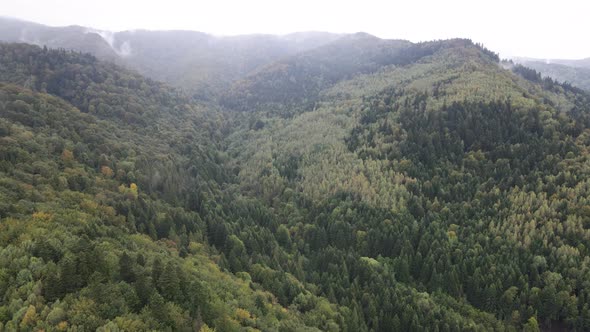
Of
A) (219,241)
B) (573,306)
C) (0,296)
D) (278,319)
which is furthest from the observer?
(219,241)

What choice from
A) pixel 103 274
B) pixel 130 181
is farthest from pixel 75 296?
pixel 130 181

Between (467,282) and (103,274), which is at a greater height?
(103,274)

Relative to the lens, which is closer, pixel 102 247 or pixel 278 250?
pixel 102 247

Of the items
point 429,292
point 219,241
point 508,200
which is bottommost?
point 429,292

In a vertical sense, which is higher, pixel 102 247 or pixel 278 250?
pixel 102 247

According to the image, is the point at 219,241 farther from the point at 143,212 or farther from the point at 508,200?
the point at 508,200

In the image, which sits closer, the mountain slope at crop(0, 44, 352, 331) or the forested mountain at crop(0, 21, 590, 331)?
the mountain slope at crop(0, 44, 352, 331)

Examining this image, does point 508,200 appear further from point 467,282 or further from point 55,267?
point 55,267

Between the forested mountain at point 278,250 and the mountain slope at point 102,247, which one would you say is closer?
the mountain slope at point 102,247

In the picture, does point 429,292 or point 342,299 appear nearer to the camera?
point 342,299

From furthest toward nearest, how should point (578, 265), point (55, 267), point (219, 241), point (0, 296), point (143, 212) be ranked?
point (219, 241) → point (143, 212) → point (578, 265) → point (55, 267) → point (0, 296)
